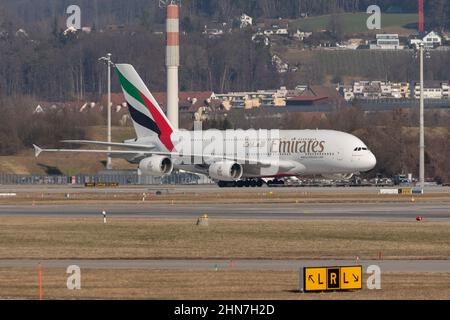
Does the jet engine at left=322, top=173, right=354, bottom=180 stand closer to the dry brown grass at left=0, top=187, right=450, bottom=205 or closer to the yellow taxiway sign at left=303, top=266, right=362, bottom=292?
the dry brown grass at left=0, top=187, right=450, bottom=205

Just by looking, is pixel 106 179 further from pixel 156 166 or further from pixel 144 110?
pixel 156 166

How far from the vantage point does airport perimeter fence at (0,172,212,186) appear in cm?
12625

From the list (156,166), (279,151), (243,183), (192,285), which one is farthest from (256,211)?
(243,183)

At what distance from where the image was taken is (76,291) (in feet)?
122

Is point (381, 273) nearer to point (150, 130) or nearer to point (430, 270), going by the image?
point (430, 270)

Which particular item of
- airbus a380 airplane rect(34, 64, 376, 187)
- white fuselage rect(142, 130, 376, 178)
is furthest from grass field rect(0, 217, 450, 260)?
airbus a380 airplane rect(34, 64, 376, 187)

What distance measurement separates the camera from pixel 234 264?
4503 centimetres

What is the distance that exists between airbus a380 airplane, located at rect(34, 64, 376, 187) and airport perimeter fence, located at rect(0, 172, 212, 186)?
11255mm

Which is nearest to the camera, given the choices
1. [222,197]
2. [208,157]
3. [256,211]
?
[256,211]

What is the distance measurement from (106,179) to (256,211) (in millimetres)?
53920

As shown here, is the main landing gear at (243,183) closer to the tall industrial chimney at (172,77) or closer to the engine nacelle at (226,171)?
the engine nacelle at (226,171)
